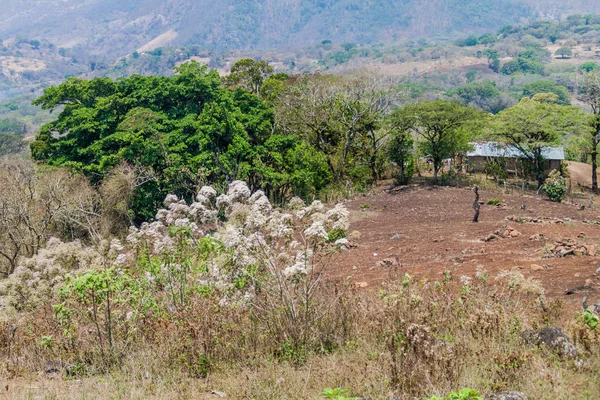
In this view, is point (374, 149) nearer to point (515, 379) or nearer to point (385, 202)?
point (385, 202)

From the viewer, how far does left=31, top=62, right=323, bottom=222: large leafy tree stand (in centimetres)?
2194

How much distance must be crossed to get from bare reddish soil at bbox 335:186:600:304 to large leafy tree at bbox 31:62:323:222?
579cm

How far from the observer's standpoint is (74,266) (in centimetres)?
1170

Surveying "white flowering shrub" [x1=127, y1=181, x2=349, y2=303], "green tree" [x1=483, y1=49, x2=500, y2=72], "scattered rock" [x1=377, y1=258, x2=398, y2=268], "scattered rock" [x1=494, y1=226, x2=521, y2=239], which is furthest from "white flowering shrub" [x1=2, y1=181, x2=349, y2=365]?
"green tree" [x1=483, y1=49, x2=500, y2=72]

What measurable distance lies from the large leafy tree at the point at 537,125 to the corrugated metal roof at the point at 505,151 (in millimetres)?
2043

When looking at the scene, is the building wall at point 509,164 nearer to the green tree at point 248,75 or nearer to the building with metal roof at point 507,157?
the building with metal roof at point 507,157

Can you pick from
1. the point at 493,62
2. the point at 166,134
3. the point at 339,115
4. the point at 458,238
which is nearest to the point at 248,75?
the point at 339,115

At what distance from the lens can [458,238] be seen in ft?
46.9

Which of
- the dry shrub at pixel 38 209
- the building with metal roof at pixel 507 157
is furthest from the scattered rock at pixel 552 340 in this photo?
the building with metal roof at pixel 507 157

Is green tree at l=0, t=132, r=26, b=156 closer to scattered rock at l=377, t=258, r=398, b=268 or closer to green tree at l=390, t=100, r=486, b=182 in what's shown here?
green tree at l=390, t=100, r=486, b=182

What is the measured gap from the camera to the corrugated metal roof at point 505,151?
99.8ft

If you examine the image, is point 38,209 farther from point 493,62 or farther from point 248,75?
point 493,62

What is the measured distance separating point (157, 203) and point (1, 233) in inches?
256

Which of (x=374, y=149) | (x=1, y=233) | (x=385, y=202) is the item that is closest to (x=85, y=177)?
(x=1, y=233)
